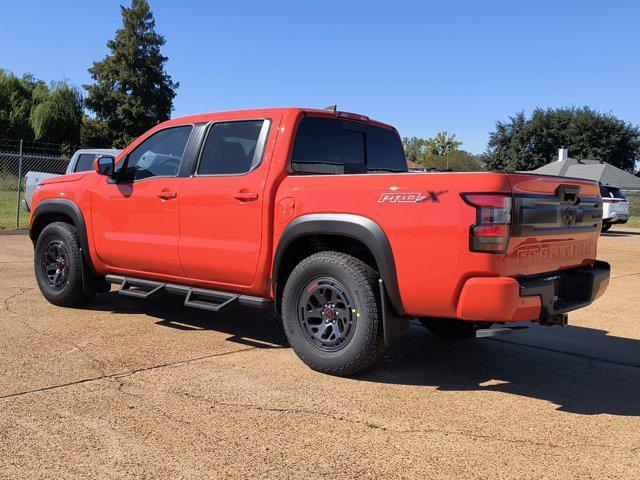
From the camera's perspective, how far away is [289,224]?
460 centimetres

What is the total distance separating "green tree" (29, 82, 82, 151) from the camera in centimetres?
3831

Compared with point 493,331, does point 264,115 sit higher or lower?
higher

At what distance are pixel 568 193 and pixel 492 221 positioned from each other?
97 centimetres

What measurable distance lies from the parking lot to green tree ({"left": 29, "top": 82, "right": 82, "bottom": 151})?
36.0 meters

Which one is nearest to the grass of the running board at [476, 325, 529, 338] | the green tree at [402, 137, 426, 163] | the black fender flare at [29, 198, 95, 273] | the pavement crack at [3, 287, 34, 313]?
the pavement crack at [3, 287, 34, 313]

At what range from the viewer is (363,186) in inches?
168

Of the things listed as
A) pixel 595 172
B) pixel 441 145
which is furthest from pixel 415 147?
pixel 595 172

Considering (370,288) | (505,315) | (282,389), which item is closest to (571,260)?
(505,315)

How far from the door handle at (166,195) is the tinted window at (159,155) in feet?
0.60

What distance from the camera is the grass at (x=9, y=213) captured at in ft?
54.2

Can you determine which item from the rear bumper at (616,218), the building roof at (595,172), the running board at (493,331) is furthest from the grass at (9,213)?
the building roof at (595,172)

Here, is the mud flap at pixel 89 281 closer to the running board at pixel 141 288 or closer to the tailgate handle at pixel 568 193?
the running board at pixel 141 288

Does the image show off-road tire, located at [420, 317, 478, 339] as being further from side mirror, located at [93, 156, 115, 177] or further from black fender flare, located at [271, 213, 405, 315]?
side mirror, located at [93, 156, 115, 177]

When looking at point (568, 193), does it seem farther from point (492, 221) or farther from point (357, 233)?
point (357, 233)
